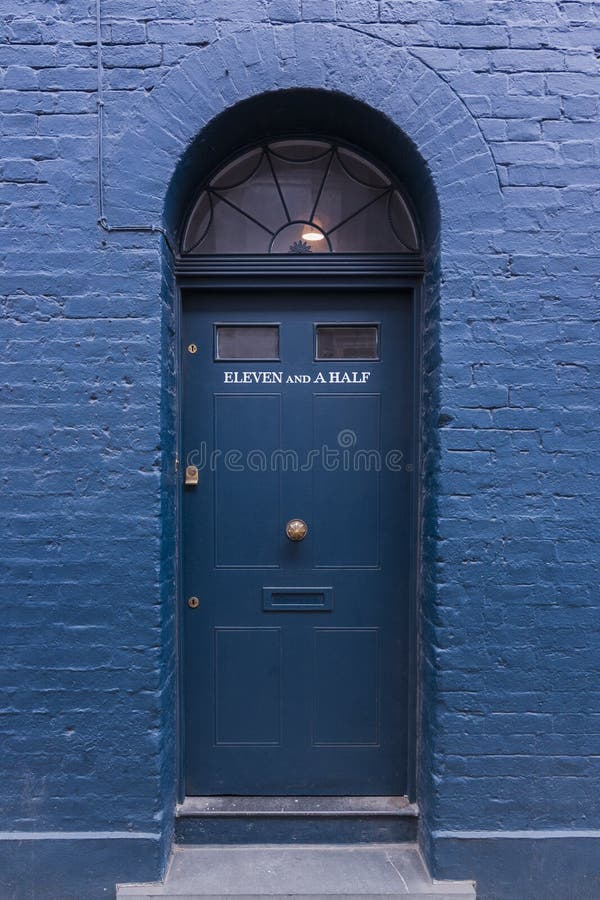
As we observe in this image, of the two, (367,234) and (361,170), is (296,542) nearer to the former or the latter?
(367,234)

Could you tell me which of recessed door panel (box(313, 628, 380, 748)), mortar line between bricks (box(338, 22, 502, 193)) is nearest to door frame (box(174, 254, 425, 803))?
recessed door panel (box(313, 628, 380, 748))

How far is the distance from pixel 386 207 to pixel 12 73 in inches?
79.9

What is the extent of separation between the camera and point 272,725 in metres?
3.37

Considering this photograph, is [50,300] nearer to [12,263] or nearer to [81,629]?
[12,263]

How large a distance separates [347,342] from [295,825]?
8.84ft

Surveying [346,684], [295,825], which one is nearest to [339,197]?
[346,684]

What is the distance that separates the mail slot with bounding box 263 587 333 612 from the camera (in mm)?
3359

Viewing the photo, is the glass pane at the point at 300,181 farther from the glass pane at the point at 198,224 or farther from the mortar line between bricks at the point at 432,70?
the mortar line between bricks at the point at 432,70

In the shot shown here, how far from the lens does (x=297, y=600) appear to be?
3.38m

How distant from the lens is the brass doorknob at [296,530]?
130 inches

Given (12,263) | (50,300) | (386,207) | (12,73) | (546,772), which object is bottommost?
(546,772)

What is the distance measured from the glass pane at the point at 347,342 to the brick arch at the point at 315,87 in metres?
0.66

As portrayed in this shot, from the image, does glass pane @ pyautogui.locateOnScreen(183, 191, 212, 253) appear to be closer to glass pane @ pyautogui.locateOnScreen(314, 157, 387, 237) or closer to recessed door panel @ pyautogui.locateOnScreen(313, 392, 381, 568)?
glass pane @ pyautogui.locateOnScreen(314, 157, 387, 237)

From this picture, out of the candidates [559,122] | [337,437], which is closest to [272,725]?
[337,437]
